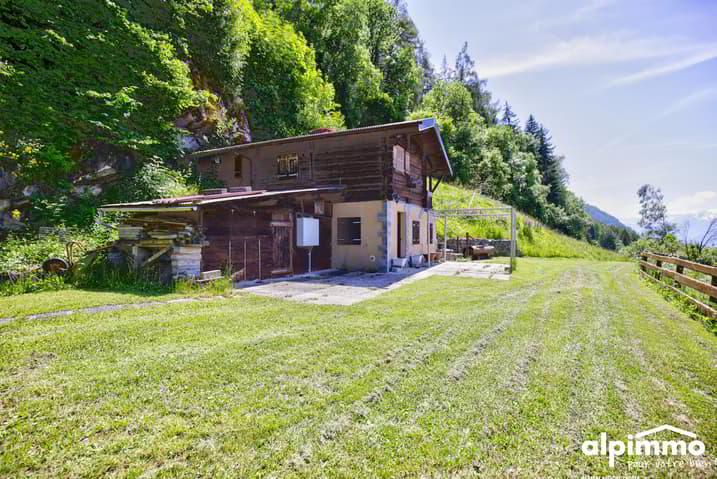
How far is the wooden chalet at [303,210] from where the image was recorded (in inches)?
362

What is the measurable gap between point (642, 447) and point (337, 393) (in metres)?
2.59

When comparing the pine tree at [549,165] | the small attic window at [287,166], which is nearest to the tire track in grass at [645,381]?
the small attic window at [287,166]

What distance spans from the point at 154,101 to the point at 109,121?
2.60m

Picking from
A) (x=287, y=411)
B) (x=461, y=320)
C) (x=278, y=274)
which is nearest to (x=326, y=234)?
(x=278, y=274)

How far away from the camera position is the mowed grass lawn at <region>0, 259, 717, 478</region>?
239 cm

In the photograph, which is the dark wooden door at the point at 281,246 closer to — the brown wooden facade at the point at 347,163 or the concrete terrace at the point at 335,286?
the concrete terrace at the point at 335,286

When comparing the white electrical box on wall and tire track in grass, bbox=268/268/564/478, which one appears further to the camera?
the white electrical box on wall

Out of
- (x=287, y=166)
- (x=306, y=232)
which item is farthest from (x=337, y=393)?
(x=287, y=166)

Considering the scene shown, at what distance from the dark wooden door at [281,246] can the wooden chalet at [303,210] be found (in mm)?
37

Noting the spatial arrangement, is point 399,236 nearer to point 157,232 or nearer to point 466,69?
point 157,232

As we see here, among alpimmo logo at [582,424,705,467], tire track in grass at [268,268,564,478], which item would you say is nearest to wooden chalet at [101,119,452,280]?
tire track in grass at [268,268,564,478]

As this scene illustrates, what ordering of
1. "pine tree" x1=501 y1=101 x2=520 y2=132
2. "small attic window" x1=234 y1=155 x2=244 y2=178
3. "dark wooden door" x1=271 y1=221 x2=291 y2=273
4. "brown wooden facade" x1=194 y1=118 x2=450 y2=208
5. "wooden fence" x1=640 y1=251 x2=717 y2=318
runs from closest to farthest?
1. "wooden fence" x1=640 y1=251 x2=717 y2=318
2. "dark wooden door" x1=271 y1=221 x2=291 y2=273
3. "brown wooden facade" x1=194 y1=118 x2=450 y2=208
4. "small attic window" x1=234 y1=155 x2=244 y2=178
5. "pine tree" x1=501 y1=101 x2=520 y2=132

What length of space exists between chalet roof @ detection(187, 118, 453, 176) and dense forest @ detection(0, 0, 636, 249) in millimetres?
2296

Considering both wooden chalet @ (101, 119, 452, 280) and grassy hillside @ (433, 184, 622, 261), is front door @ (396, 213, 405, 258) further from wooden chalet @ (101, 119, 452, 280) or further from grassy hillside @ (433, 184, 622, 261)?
grassy hillside @ (433, 184, 622, 261)
